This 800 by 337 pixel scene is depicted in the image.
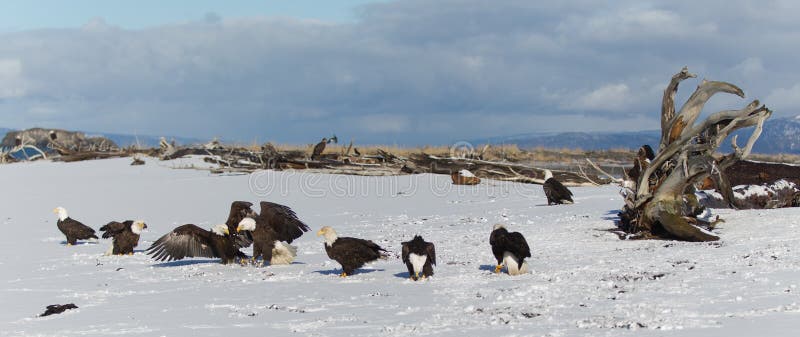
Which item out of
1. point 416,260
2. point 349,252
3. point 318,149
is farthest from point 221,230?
point 318,149

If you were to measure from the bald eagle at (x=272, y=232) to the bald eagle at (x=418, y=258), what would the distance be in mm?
2262

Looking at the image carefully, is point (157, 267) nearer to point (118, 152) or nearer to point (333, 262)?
point (333, 262)

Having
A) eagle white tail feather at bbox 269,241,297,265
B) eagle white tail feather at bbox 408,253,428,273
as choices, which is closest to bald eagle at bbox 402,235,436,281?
eagle white tail feather at bbox 408,253,428,273

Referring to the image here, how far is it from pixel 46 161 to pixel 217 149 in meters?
6.16

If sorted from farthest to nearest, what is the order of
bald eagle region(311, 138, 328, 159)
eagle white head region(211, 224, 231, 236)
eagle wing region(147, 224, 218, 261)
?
1. bald eagle region(311, 138, 328, 159)
2. eagle white head region(211, 224, 231, 236)
3. eagle wing region(147, 224, 218, 261)

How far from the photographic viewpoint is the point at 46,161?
1083 inches

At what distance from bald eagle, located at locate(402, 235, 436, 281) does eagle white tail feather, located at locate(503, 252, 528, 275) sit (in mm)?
809

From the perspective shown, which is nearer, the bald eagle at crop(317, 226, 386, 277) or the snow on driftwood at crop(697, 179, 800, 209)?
the bald eagle at crop(317, 226, 386, 277)

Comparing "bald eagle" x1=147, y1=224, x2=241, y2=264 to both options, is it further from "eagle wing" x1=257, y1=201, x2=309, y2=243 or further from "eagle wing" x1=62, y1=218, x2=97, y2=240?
"eagle wing" x1=62, y1=218, x2=97, y2=240

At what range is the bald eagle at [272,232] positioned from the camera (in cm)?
1009

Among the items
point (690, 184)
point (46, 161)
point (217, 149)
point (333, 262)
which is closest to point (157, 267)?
point (333, 262)

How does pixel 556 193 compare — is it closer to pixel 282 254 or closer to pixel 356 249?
pixel 282 254

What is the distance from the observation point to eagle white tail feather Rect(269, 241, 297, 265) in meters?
10.1

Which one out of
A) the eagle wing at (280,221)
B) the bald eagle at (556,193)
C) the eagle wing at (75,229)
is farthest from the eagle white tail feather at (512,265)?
the eagle wing at (75,229)
